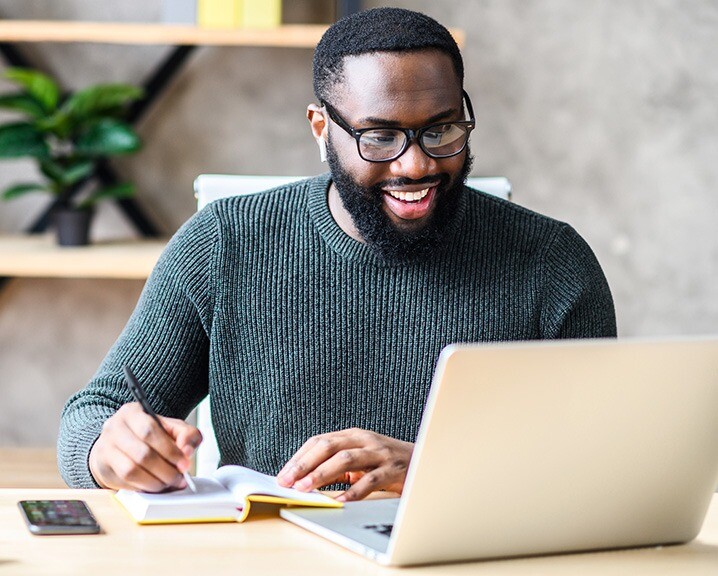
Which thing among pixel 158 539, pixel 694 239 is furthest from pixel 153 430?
pixel 694 239

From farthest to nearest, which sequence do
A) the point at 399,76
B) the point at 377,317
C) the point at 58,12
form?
the point at 58,12
the point at 377,317
the point at 399,76

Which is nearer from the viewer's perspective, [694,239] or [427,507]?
[427,507]

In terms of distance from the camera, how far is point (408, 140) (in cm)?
133

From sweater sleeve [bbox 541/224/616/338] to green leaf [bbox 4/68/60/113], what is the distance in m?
1.28

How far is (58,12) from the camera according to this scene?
8.36 ft

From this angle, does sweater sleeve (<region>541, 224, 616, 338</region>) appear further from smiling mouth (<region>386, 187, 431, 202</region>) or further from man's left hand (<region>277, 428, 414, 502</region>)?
man's left hand (<region>277, 428, 414, 502</region>)

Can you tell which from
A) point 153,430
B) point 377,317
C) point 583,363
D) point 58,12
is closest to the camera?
point 583,363

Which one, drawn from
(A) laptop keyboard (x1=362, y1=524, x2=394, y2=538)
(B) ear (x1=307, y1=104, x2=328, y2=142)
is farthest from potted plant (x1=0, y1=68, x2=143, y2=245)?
(A) laptop keyboard (x1=362, y1=524, x2=394, y2=538)

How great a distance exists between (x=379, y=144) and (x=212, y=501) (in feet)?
1.70

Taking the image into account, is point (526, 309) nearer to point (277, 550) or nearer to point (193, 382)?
point (193, 382)

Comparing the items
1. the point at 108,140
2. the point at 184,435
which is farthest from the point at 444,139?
the point at 108,140

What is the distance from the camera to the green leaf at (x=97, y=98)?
7.62 feet

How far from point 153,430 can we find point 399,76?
53 cm

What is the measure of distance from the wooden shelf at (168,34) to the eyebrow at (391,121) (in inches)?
38.1
